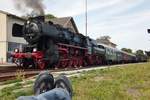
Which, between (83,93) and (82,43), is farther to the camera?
(82,43)

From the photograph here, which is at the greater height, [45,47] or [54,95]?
[45,47]

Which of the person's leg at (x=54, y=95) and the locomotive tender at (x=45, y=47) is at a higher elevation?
the locomotive tender at (x=45, y=47)

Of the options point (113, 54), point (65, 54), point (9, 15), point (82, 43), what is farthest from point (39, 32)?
point (9, 15)

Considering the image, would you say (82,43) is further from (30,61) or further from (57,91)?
(57,91)

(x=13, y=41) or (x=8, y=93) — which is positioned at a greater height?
(x=13, y=41)

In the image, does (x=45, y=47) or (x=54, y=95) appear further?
(x=45, y=47)

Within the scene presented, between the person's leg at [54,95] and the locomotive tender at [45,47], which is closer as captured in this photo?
the person's leg at [54,95]

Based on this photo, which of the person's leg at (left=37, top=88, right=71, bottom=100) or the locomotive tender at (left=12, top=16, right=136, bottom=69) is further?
the locomotive tender at (left=12, top=16, right=136, bottom=69)

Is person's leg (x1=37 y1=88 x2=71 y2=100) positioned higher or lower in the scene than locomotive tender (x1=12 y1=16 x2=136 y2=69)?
lower

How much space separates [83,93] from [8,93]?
1850 mm

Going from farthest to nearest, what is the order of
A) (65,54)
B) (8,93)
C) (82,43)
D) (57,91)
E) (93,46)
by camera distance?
1. (93,46)
2. (82,43)
3. (65,54)
4. (8,93)
5. (57,91)

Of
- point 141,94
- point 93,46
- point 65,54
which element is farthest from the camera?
point 93,46

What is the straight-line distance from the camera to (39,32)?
79.0 ft

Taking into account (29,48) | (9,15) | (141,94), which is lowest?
(141,94)
